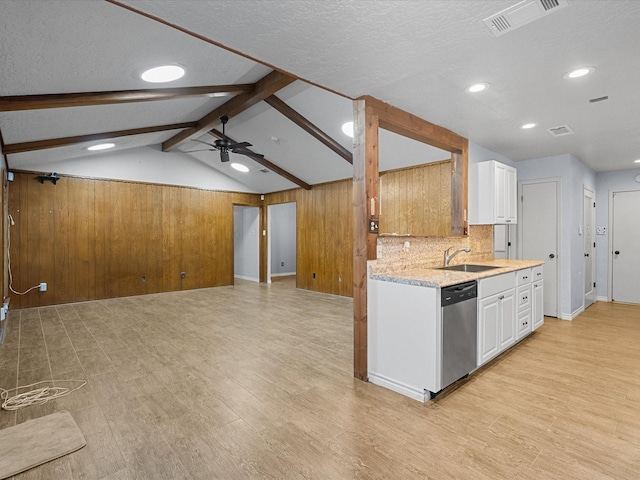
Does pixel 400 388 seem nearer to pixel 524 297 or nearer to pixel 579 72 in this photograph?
pixel 524 297

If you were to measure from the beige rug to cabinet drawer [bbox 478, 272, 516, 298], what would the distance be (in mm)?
3070

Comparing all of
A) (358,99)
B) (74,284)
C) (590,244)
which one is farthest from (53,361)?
(590,244)

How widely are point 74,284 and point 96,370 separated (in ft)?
12.8

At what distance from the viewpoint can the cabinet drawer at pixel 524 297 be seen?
3.65 metres

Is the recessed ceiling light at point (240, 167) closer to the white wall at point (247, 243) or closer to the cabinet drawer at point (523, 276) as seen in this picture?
the white wall at point (247, 243)

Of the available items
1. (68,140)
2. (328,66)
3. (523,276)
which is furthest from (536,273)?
(68,140)

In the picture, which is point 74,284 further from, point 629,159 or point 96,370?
point 629,159

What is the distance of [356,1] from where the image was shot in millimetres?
1663

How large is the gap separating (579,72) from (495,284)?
180 centimetres

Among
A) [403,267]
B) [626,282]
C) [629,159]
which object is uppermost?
[629,159]

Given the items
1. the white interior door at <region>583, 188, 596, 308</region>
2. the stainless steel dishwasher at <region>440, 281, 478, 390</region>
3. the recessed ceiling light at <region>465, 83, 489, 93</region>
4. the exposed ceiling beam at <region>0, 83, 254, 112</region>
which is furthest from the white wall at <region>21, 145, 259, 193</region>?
the white interior door at <region>583, 188, 596, 308</region>

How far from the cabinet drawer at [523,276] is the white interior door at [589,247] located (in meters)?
2.52

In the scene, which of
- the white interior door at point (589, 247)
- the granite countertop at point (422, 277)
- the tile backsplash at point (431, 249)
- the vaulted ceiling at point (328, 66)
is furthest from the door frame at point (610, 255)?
the granite countertop at point (422, 277)

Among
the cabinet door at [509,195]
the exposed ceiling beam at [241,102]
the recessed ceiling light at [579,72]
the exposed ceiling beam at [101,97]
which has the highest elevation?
the exposed ceiling beam at [241,102]
